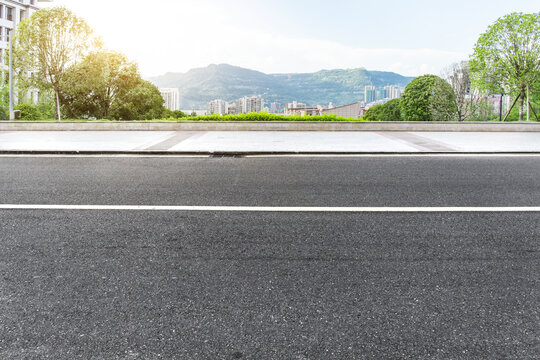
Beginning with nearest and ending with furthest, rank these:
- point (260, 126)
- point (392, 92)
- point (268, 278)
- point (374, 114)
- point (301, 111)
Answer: point (268, 278), point (260, 126), point (301, 111), point (374, 114), point (392, 92)

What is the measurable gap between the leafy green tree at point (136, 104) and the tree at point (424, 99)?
2889 cm

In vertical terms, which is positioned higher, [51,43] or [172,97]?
[172,97]

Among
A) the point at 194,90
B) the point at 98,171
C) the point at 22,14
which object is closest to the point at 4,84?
the point at 22,14

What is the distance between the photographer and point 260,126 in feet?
63.2

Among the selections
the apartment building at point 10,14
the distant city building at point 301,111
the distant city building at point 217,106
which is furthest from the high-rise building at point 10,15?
the distant city building at point 301,111

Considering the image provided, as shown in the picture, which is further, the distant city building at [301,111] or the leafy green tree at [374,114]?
the leafy green tree at [374,114]

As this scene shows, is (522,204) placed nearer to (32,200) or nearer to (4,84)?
(32,200)

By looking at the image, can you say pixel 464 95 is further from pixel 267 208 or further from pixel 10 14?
pixel 10 14

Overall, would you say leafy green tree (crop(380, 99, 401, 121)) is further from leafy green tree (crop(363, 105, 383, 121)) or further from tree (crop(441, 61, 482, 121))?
tree (crop(441, 61, 482, 121))

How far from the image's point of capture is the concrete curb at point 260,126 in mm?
18703

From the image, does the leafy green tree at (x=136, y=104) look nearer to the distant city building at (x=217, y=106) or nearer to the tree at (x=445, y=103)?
the tree at (x=445, y=103)

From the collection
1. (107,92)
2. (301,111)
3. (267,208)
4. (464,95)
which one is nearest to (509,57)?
(464,95)

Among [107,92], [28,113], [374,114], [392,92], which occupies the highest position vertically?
[392,92]

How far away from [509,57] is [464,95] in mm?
6127
